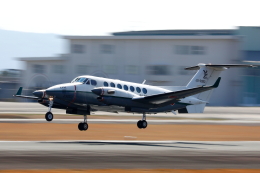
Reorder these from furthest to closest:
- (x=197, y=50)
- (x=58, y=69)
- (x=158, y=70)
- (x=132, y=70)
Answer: (x=58, y=69) < (x=158, y=70) < (x=132, y=70) < (x=197, y=50)

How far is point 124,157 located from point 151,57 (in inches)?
2199

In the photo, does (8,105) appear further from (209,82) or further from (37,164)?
(37,164)

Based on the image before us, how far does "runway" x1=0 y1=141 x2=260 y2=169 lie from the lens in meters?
16.3

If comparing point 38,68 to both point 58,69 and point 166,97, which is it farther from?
point 166,97

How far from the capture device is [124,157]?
726 inches

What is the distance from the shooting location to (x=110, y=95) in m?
27.0

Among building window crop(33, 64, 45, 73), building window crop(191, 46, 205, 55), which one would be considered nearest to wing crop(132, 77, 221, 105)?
building window crop(191, 46, 205, 55)

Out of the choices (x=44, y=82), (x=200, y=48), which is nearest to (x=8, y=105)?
(x=44, y=82)

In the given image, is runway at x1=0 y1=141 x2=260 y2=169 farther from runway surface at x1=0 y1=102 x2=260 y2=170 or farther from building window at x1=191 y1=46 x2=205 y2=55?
building window at x1=191 y1=46 x2=205 y2=55

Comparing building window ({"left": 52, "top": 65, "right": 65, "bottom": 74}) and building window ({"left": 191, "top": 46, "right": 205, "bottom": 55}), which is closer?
building window ({"left": 191, "top": 46, "right": 205, "bottom": 55})

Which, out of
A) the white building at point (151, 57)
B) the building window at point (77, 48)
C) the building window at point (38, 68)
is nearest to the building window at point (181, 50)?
the white building at point (151, 57)

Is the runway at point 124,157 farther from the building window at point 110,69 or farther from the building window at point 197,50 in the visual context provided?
the building window at point 110,69

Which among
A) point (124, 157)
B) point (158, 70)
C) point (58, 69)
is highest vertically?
point (58, 69)

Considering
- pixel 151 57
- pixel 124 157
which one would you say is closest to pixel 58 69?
pixel 151 57
